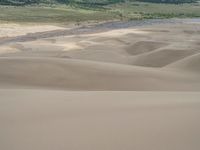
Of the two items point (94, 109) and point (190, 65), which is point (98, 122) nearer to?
point (94, 109)

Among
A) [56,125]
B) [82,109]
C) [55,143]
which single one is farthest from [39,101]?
[55,143]

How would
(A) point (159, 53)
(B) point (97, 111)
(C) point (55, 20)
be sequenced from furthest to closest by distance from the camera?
(C) point (55, 20)
(A) point (159, 53)
(B) point (97, 111)

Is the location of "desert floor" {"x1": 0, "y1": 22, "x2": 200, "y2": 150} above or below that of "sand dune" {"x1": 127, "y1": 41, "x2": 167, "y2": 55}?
above

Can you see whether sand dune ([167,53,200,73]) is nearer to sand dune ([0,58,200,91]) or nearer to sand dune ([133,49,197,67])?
sand dune ([0,58,200,91])

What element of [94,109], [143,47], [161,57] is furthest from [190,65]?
[143,47]

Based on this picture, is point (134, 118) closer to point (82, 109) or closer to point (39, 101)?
point (82, 109)

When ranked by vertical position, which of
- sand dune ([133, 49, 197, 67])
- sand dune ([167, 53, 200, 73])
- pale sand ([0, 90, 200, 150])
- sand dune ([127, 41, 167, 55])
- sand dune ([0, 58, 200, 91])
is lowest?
sand dune ([127, 41, 167, 55])

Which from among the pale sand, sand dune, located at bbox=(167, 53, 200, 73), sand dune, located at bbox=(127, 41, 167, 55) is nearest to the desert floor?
the pale sand

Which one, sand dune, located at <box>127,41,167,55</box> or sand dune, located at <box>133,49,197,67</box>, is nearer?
sand dune, located at <box>133,49,197,67</box>
